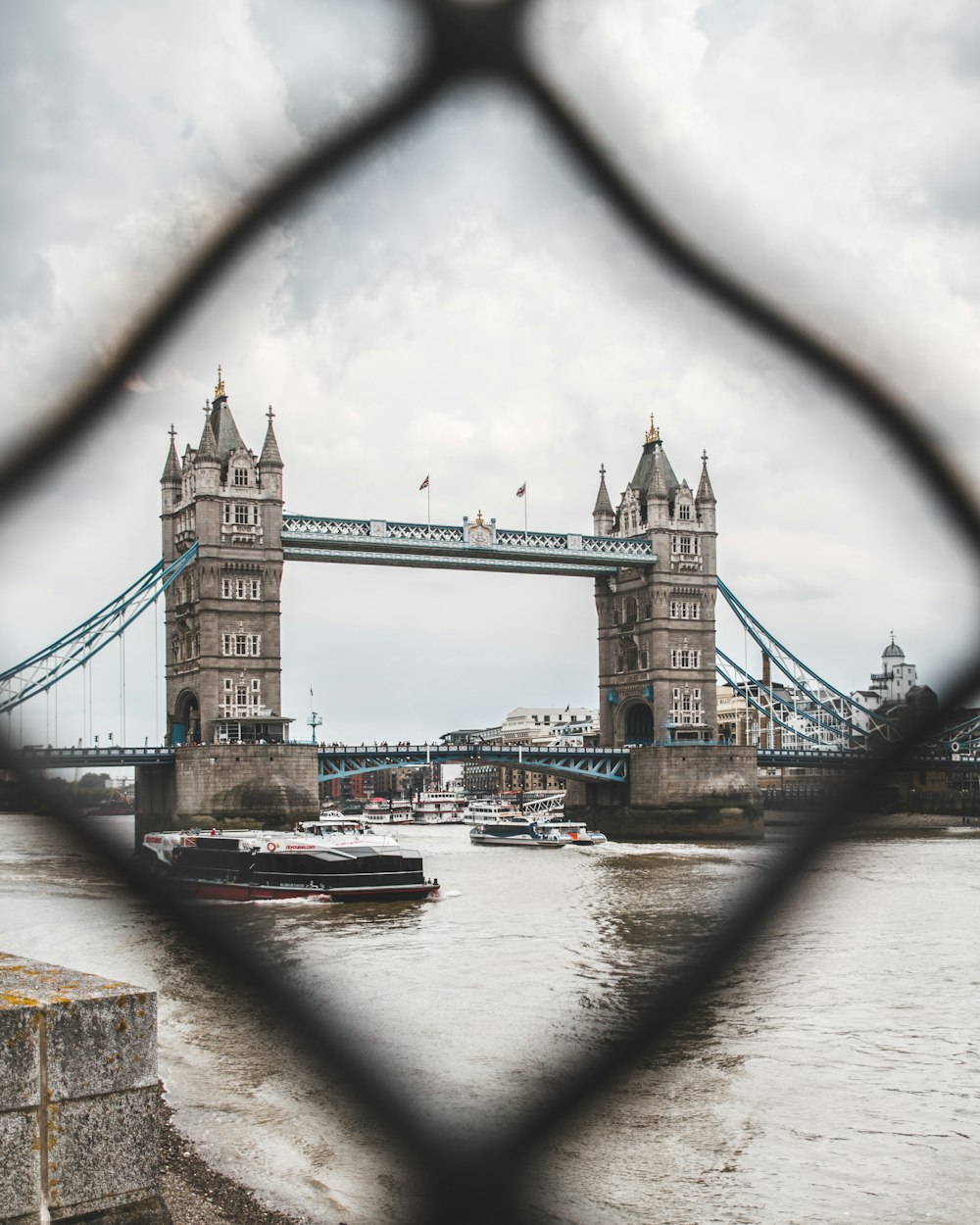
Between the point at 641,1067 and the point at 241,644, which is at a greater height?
the point at 241,644

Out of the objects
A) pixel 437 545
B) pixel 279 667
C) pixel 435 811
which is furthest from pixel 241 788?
pixel 435 811

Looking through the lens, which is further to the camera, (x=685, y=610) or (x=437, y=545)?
(x=685, y=610)

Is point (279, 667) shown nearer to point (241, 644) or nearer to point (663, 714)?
point (241, 644)

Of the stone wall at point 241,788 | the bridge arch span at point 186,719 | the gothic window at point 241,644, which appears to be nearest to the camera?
the stone wall at point 241,788

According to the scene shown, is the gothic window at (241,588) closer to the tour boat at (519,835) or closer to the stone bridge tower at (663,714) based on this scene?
the tour boat at (519,835)

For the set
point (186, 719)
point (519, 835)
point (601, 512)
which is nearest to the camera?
point (601, 512)

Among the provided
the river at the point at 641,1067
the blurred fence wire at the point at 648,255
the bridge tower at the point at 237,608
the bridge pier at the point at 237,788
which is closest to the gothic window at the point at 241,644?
the bridge tower at the point at 237,608
